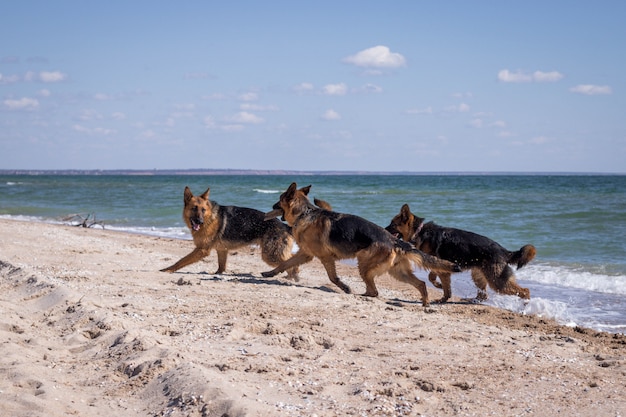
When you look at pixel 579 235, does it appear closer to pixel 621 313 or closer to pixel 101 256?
pixel 621 313

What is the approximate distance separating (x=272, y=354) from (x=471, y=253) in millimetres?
4763

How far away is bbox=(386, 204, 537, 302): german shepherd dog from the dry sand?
0.47 m

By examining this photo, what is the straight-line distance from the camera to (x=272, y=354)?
5.96 m

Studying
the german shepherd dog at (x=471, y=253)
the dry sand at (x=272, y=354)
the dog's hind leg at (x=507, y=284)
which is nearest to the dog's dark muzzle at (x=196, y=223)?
the dry sand at (x=272, y=354)

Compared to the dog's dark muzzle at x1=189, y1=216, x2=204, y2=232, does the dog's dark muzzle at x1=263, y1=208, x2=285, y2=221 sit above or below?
above

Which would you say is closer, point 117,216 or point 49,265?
point 49,265

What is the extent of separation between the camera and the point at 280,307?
26.7ft

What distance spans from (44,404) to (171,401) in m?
0.83

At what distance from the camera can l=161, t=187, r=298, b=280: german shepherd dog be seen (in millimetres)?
10781

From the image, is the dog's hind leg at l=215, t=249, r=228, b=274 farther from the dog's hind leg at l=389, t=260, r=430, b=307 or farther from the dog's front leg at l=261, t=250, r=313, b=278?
the dog's hind leg at l=389, t=260, r=430, b=307

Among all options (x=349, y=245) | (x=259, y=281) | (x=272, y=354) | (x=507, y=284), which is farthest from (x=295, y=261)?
(x=272, y=354)

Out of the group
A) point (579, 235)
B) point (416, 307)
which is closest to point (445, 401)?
point (416, 307)

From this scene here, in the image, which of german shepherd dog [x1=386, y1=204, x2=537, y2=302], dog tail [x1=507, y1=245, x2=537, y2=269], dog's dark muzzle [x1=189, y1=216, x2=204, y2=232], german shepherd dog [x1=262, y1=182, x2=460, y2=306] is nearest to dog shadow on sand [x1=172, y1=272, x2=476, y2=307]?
german shepherd dog [x1=262, y1=182, x2=460, y2=306]

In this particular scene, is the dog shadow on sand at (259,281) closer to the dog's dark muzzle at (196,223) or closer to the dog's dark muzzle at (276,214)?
the dog's dark muzzle at (196,223)
